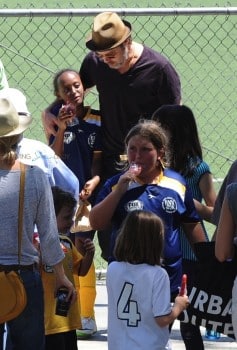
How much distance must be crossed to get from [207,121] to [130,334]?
8368 mm

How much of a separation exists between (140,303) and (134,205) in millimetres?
708

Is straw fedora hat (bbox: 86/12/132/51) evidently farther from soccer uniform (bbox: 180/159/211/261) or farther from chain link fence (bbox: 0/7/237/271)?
chain link fence (bbox: 0/7/237/271)

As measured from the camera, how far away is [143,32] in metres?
17.5

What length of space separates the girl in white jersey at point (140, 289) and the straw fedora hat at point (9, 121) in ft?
2.35

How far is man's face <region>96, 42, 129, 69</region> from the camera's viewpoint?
23.8ft

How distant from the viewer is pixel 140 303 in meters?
5.59

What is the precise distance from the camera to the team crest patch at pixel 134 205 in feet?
20.0

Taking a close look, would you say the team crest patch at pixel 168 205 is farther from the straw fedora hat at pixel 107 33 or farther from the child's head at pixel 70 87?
the child's head at pixel 70 87

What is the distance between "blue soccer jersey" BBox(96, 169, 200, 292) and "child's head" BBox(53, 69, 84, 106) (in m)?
1.44

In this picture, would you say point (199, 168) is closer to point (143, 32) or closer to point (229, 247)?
point (229, 247)

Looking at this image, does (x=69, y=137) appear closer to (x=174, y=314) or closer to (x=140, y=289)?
(x=140, y=289)

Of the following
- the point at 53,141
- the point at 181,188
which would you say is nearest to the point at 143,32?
the point at 53,141

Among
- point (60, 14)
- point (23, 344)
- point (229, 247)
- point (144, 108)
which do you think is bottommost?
point (23, 344)

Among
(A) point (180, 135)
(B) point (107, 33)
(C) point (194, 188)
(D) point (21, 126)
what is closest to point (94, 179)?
(B) point (107, 33)
